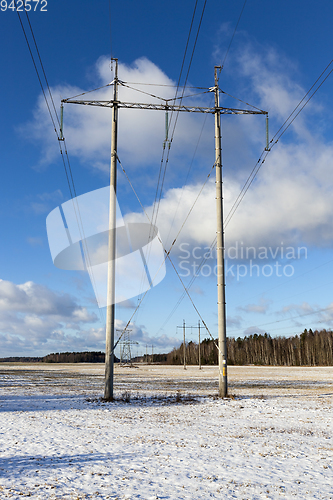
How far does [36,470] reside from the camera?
842cm

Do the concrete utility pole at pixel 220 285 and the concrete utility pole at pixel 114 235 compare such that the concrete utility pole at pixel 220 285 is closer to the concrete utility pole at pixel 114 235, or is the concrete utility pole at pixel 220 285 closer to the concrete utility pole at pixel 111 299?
the concrete utility pole at pixel 114 235

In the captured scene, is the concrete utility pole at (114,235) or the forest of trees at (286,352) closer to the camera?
the concrete utility pole at (114,235)

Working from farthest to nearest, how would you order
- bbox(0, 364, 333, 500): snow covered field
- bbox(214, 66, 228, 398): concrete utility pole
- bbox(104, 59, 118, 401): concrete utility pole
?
bbox(214, 66, 228, 398): concrete utility pole < bbox(104, 59, 118, 401): concrete utility pole < bbox(0, 364, 333, 500): snow covered field

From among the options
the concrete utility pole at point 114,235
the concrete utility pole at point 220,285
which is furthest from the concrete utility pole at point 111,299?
the concrete utility pole at point 220,285

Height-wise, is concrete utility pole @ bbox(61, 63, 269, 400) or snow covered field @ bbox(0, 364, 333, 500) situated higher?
concrete utility pole @ bbox(61, 63, 269, 400)

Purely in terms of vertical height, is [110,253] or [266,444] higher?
[110,253]

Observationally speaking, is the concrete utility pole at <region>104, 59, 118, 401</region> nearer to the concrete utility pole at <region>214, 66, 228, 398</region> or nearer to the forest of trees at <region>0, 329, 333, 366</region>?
the concrete utility pole at <region>214, 66, 228, 398</region>

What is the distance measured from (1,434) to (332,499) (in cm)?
959

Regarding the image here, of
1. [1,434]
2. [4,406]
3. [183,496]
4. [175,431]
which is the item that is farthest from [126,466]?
[4,406]

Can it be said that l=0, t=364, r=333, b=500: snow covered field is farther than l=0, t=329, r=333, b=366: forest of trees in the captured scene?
No

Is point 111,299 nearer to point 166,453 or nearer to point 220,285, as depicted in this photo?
point 220,285

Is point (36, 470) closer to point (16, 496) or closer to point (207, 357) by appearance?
point (16, 496)

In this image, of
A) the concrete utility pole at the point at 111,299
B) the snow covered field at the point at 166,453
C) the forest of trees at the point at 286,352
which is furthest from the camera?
the forest of trees at the point at 286,352

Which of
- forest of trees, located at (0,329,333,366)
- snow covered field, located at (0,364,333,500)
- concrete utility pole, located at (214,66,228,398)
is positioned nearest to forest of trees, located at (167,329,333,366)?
forest of trees, located at (0,329,333,366)
